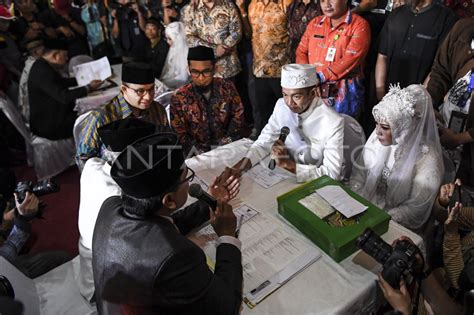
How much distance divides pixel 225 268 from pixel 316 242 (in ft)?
1.67

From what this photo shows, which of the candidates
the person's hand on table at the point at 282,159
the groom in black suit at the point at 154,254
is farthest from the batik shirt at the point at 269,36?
the groom in black suit at the point at 154,254

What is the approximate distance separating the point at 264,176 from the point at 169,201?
3.29ft

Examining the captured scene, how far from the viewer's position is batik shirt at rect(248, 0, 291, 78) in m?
3.73

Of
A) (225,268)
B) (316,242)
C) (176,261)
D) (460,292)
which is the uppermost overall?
(176,261)

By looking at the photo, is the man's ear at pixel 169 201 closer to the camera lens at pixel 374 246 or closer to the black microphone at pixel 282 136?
the camera lens at pixel 374 246

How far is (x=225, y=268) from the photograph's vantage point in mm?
1446

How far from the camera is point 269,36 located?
12.5 ft

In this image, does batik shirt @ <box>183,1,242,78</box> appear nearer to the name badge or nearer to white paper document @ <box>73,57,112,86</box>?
white paper document @ <box>73,57,112,86</box>

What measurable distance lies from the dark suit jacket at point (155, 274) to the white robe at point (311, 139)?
1.09 meters

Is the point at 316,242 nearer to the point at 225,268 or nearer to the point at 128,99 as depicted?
the point at 225,268

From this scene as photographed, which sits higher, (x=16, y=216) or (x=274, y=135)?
(x=274, y=135)

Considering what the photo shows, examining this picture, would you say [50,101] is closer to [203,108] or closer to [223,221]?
[203,108]

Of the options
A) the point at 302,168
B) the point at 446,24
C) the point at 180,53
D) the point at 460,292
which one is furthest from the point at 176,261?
the point at 180,53

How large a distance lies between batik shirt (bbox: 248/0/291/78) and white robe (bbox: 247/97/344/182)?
1.33m
